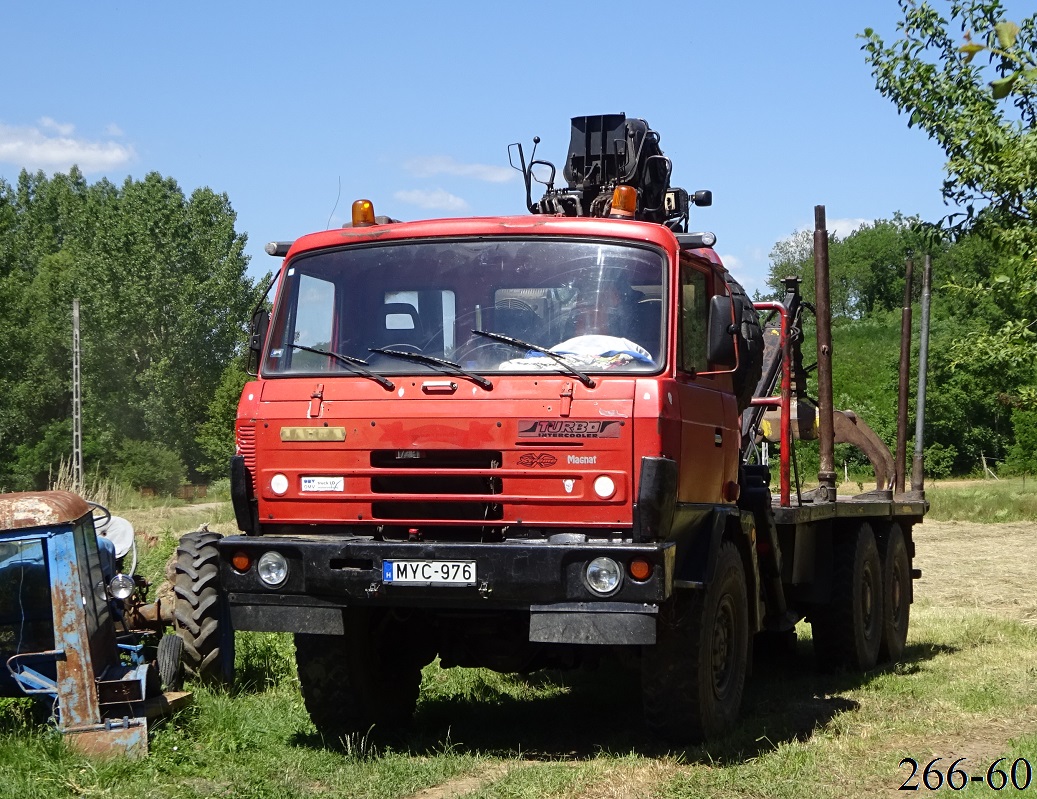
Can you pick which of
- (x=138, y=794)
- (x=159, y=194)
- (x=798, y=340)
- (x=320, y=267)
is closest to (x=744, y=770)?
(x=138, y=794)

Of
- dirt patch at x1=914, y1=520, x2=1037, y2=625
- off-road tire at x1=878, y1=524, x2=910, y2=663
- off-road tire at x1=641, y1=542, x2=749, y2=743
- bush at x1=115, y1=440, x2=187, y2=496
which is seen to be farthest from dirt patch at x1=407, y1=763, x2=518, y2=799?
bush at x1=115, y1=440, x2=187, y2=496

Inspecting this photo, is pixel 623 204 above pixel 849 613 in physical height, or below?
above

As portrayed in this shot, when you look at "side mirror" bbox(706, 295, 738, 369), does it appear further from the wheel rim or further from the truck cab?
the wheel rim

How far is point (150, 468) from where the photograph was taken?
2254 inches

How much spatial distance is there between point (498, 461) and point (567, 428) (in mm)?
375

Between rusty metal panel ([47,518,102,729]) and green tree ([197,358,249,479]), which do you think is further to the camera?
green tree ([197,358,249,479])

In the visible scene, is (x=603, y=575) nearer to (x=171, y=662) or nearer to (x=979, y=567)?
(x=171, y=662)

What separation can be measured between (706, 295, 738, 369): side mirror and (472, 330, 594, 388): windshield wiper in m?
0.70

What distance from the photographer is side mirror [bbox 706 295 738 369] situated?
21.6 ft

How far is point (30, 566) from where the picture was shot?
6.72 metres

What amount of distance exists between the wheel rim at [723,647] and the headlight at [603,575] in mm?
1090

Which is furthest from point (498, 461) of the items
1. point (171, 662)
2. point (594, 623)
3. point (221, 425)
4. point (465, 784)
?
point (221, 425)

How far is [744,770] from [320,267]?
3.28 meters

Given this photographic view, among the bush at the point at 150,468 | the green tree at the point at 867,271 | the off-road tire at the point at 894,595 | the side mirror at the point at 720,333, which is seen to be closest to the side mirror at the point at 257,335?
the side mirror at the point at 720,333
